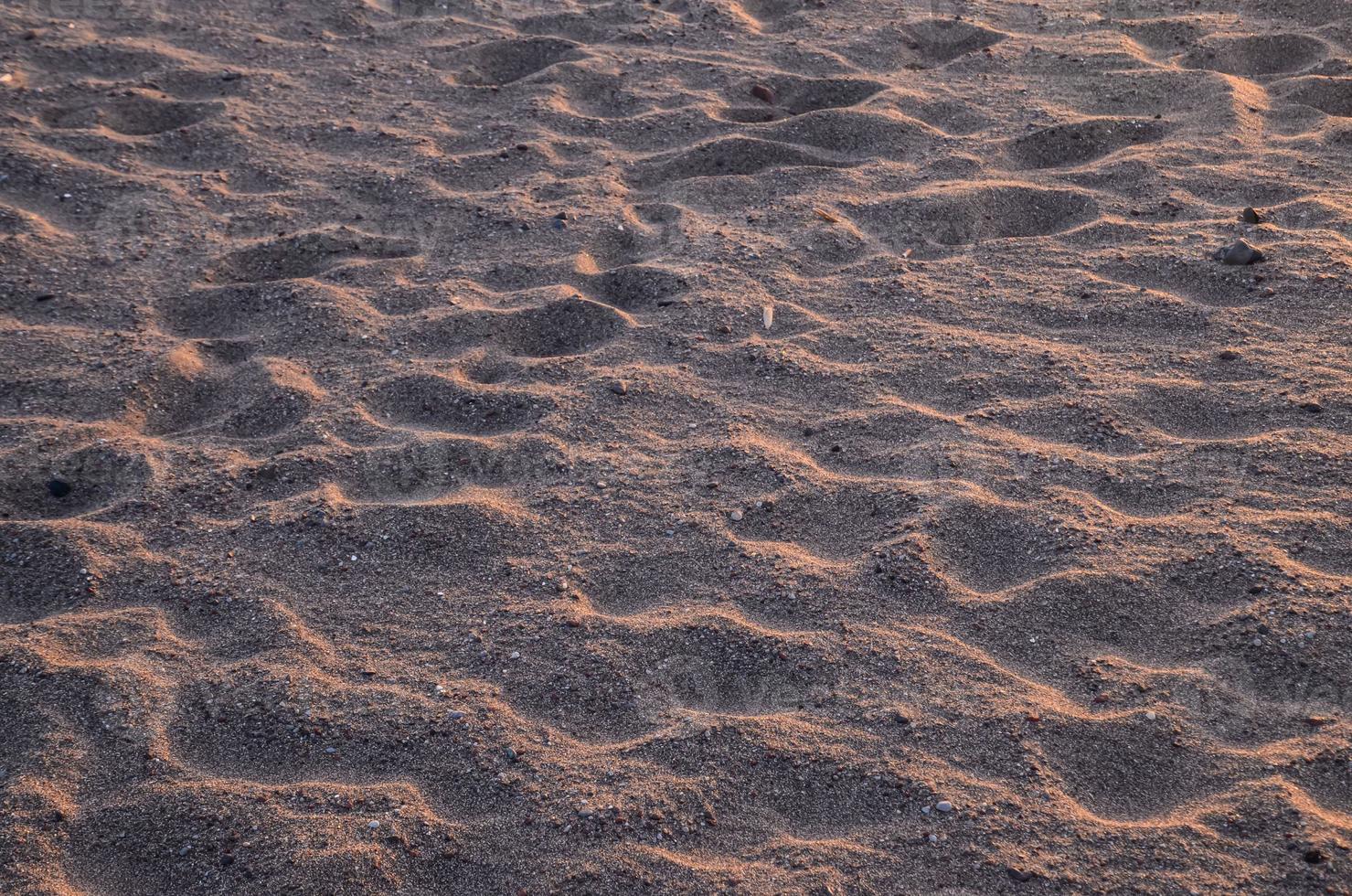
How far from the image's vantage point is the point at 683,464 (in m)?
2.60

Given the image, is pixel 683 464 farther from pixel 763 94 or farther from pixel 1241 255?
pixel 763 94

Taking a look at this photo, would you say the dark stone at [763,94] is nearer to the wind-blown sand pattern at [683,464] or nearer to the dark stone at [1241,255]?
the wind-blown sand pattern at [683,464]

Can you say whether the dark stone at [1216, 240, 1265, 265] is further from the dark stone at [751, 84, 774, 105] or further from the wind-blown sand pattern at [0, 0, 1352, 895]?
the dark stone at [751, 84, 774, 105]

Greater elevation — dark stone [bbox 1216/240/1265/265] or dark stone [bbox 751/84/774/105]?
dark stone [bbox 751/84/774/105]

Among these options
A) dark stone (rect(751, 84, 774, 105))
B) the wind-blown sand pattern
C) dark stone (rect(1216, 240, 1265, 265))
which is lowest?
the wind-blown sand pattern

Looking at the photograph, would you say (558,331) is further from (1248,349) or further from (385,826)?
(1248,349)

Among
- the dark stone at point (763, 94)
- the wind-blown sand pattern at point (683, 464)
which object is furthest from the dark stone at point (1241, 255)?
the dark stone at point (763, 94)

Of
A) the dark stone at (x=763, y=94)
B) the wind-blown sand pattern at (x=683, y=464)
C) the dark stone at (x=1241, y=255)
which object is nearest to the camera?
the wind-blown sand pattern at (x=683, y=464)

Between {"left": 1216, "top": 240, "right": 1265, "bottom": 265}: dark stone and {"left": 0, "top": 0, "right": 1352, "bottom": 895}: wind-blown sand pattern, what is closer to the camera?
{"left": 0, "top": 0, "right": 1352, "bottom": 895}: wind-blown sand pattern

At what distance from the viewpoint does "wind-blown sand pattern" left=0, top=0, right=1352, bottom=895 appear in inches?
75.0

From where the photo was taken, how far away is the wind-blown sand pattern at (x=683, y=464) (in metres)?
1.91

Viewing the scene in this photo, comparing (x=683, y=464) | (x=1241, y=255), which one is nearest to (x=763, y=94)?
(x=1241, y=255)

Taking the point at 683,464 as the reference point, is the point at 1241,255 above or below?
above

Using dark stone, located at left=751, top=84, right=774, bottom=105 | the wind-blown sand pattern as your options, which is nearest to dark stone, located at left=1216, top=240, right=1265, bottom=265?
the wind-blown sand pattern
